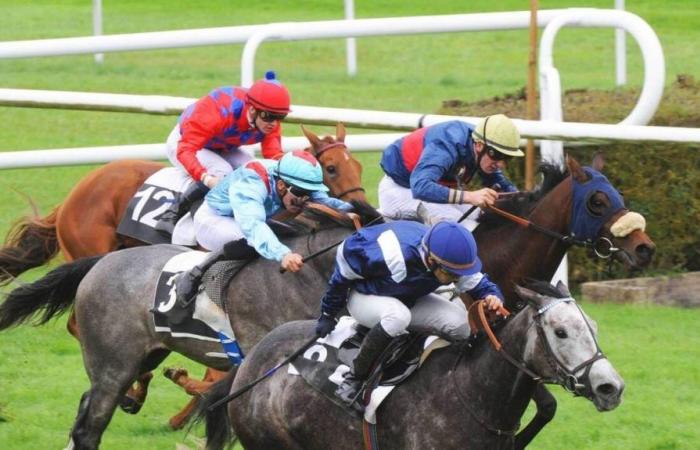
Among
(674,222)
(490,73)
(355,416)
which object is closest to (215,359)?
(355,416)

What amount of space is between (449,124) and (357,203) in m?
0.69

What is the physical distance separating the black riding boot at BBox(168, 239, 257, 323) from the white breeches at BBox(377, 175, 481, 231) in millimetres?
920

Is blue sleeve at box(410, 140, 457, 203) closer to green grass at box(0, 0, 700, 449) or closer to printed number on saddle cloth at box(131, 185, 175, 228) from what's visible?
green grass at box(0, 0, 700, 449)

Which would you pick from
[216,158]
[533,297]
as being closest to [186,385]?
[216,158]

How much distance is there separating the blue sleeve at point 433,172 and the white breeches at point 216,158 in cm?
122

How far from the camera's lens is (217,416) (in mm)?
6277

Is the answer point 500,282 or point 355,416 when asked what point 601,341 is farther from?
point 355,416

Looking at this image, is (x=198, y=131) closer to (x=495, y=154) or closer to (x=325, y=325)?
(x=495, y=154)

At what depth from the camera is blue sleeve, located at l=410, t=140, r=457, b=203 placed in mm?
7270

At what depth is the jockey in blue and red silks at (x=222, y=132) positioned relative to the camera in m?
7.57

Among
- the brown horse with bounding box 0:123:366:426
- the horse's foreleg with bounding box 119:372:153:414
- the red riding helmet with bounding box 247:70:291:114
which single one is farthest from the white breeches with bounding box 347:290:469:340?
the brown horse with bounding box 0:123:366:426

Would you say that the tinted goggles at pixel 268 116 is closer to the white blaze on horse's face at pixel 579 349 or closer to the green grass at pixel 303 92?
the green grass at pixel 303 92

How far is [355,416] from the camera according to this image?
5777 mm

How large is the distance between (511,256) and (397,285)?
5.18 feet
